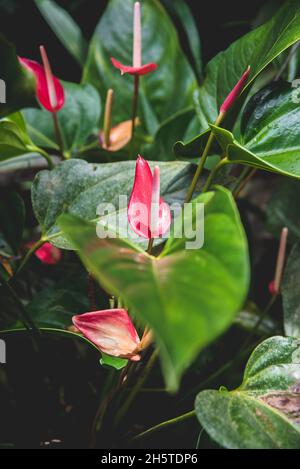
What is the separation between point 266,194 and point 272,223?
1.47 feet

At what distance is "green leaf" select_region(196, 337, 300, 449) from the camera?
0.47m

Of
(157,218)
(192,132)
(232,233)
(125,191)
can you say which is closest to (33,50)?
(192,132)

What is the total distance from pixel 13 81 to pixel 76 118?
0.40m

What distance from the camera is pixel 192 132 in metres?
0.92

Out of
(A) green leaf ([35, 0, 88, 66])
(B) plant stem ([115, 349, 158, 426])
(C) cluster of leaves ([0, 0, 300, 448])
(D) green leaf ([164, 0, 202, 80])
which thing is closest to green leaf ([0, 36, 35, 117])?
(C) cluster of leaves ([0, 0, 300, 448])

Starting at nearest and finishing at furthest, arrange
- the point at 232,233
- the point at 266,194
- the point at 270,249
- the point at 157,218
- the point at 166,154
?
the point at 232,233, the point at 157,218, the point at 166,154, the point at 270,249, the point at 266,194

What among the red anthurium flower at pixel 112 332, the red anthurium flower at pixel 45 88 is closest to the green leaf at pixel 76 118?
the red anthurium flower at pixel 45 88

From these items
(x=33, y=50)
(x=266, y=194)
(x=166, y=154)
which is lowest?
(x=266, y=194)

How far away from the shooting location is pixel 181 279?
1.19 ft

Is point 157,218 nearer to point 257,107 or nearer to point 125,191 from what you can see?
point 125,191

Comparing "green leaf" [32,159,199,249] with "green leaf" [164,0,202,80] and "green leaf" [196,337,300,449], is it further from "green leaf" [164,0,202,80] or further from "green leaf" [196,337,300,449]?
"green leaf" [164,0,202,80]

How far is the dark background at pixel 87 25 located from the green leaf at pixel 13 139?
0.67m

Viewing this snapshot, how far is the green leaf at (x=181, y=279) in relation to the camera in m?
0.29
